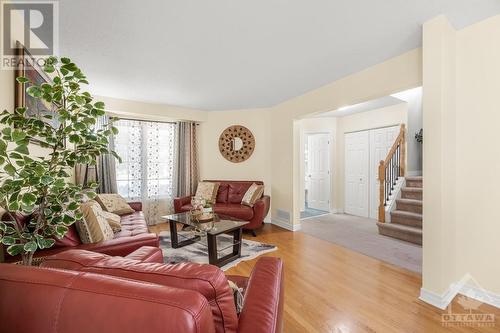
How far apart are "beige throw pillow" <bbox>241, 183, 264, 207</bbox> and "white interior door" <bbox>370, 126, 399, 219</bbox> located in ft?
9.11

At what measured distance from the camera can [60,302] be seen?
0.71 m

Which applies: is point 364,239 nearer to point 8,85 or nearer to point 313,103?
point 313,103

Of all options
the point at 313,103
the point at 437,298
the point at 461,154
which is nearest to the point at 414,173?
the point at 313,103

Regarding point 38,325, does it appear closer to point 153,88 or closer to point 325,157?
point 153,88

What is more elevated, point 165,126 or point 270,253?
point 165,126

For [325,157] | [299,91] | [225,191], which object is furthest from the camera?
[325,157]

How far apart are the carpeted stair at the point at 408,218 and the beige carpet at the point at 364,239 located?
0.11 m

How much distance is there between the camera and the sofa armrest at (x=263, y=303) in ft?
2.90

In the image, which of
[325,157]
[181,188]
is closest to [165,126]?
[181,188]

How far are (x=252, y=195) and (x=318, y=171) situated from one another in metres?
2.86

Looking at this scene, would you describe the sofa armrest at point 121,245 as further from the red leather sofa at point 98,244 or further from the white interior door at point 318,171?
the white interior door at point 318,171

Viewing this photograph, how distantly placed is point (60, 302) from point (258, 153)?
4.35 m

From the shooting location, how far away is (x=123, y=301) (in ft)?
2.15

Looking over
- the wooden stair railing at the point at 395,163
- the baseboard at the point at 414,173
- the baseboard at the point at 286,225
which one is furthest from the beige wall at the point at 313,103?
the baseboard at the point at 414,173
